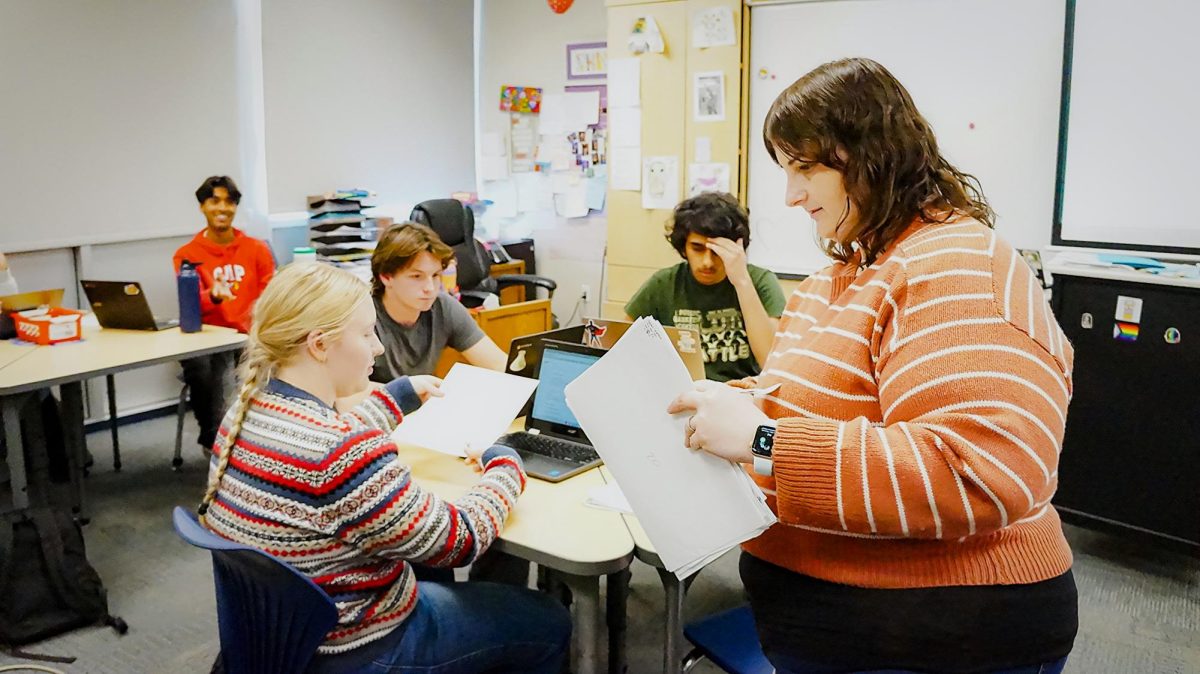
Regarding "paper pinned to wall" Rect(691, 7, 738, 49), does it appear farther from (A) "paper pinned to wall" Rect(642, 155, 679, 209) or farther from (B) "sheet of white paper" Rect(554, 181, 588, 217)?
(B) "sheet of white paper" Rect(554, 181, 588, 217)

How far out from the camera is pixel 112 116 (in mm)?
4230

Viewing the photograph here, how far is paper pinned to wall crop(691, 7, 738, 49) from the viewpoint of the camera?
415cm

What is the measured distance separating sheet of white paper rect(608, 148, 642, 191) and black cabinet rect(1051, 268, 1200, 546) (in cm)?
213

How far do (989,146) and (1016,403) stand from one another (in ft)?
10.2

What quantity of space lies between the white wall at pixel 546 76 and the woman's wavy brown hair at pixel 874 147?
4553 millimetres

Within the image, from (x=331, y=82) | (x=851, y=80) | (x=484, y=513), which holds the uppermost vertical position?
(x=331, y=82)

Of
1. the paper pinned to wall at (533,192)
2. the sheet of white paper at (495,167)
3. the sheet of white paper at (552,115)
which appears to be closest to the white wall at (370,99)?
the sheet of white paper at (495,167)

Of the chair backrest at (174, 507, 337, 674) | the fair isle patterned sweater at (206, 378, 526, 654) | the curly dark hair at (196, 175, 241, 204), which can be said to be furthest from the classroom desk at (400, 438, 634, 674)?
the curly dark hair at (196, 175, 241, 204)

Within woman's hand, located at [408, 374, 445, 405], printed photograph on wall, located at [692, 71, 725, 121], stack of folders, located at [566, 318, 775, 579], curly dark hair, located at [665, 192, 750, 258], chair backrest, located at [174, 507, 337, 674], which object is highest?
printed photograph on wall, located at [692, 71, 725, 121]

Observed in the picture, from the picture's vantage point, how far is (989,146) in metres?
3.61

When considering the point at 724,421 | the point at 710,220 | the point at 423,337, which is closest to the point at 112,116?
Answer: the point at 423,337

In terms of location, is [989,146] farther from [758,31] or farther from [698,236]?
[698,236]

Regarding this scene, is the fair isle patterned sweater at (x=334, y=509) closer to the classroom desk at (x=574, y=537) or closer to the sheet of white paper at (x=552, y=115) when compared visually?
the classroom desk at (x=574, y=537)

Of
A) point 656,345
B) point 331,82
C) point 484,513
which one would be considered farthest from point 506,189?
point 656,345
